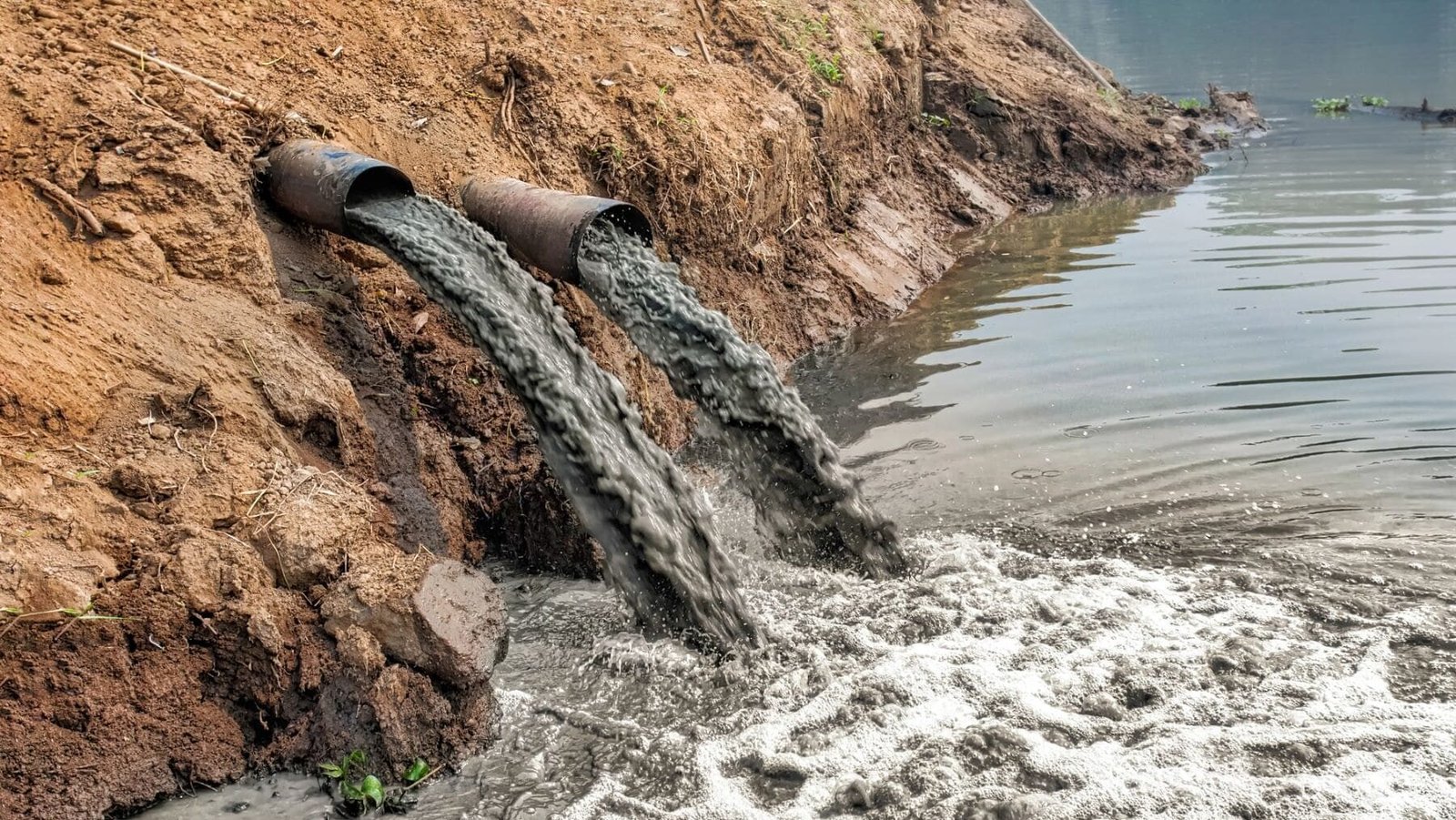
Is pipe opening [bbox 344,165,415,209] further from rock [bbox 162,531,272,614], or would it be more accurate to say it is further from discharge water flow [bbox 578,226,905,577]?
rock [bbox 162,531,272,614]

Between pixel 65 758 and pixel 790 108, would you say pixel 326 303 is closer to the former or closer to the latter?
pixel 65 758

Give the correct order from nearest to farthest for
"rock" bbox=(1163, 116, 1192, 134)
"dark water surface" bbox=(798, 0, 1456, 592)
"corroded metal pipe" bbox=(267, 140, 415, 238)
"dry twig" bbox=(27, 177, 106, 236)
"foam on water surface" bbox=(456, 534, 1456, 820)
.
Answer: "foam on water surface" bbox=(456, 534, 1456, 820) < "dry twig" bbox=(27, 177, 106, 236) < "corroded metal pipe" bbox=(267, 140, 415, 238) < "dark water surface" bbox=(798, 0, 1456, 592) < "rock" bbox=(1163, 116, 1192, 134)

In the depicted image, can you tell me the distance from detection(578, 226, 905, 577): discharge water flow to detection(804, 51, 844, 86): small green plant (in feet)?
16.5

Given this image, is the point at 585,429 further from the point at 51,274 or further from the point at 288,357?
the point at 51,274

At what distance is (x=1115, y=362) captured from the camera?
730 centimetres

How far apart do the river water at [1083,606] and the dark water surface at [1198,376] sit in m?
0.03

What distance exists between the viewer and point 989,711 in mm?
3896

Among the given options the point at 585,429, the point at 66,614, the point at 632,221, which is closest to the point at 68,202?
the point at 66,614

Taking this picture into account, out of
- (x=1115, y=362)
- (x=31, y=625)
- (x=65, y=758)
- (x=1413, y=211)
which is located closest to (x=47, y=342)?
(x=31, y=625)

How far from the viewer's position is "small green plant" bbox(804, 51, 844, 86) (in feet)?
31.9

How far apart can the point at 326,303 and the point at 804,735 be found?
3047 mm

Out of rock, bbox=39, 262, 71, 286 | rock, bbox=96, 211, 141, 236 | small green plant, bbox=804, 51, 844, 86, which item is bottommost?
rock, bbox=39, 262, 71, 286

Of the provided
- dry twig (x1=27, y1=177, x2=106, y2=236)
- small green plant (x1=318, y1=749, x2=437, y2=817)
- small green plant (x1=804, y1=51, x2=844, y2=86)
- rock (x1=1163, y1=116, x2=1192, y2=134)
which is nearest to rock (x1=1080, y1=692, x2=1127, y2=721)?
small green plant (x1=318, y1=749, x2=437, y2=817)

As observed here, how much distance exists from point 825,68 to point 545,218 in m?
5.18
